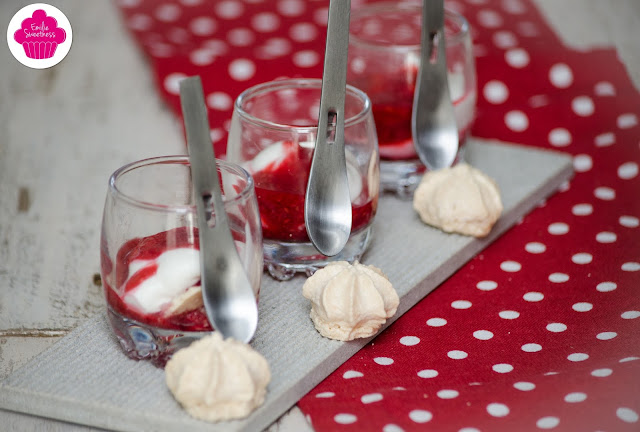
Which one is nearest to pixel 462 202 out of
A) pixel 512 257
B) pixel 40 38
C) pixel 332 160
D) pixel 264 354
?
pixel 512 257

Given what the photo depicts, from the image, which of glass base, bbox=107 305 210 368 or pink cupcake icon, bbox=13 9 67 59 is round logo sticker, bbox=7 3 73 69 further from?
glass base, bbox=107 305 210 368

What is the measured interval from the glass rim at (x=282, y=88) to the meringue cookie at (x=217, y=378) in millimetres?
230

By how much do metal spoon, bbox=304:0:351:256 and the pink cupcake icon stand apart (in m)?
0.31

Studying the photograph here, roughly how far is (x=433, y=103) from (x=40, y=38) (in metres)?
0.43

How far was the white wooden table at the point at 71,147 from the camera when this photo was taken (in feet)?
2.65

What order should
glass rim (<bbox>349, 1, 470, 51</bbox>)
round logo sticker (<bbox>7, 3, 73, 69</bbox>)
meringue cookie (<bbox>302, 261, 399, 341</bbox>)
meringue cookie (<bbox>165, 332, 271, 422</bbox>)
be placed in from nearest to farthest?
1. meringue cookie (<bbox>165, 332, 271, 422</bbox>)
2. meringue cookie (<bbox>302, 261, 399, 341</bbox>)
3. round logo sticker (<bbox>7, 3, 73, 69</bbox>)
4. glass rim (<bbox>349, 1, 470, 51</bbox>)

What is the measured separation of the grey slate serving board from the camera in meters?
0.64

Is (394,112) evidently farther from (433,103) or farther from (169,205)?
(169,205)

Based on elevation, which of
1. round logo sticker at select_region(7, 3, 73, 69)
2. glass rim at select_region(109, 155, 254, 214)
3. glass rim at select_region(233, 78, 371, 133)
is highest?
round logo sticker at select_region(7, 3, 73, 69)

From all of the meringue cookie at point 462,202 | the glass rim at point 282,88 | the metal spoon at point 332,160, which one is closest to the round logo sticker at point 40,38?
the glass rim at point 282,88

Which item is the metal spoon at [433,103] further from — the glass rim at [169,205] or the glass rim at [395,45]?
the glass rim at [169,205]

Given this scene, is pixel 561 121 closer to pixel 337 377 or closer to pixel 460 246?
pixel 460 246

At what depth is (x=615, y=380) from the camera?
0.68m

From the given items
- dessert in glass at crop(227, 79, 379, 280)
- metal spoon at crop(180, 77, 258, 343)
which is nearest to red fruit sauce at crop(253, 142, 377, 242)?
dessert in glass at crop(227, 79, 379, 280)
